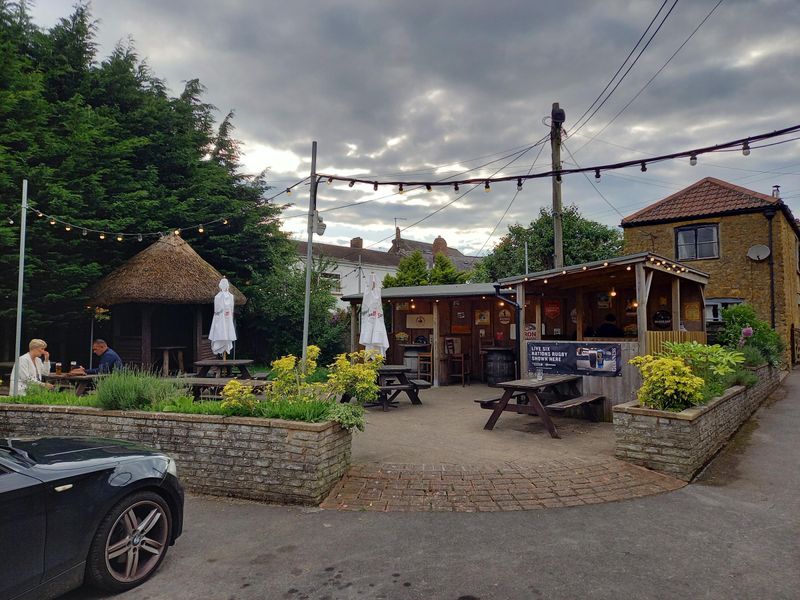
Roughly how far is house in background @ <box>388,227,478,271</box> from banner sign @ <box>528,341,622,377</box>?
3258 centimetres

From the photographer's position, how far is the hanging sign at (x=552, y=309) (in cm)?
1470

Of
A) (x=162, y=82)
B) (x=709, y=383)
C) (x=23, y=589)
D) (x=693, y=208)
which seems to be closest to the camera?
(x=23, y=589)

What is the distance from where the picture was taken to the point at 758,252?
17.0 meters

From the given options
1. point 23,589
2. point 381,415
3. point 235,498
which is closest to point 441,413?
point 381,415

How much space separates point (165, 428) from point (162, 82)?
767 inches

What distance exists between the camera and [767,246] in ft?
55.5

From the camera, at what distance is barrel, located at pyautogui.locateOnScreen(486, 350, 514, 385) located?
13.3 meters

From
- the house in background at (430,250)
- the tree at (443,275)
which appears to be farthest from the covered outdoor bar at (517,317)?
the house in background at (430,250)

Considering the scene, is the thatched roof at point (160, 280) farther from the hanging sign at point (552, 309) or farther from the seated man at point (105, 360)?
the hanging sign at point (552, 309)

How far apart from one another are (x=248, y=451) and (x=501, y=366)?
30.8 feet

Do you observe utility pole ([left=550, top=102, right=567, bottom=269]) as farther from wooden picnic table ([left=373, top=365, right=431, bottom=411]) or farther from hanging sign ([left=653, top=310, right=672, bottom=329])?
wooden picnic table ([left=373, top=365, right=431, bottom=411])

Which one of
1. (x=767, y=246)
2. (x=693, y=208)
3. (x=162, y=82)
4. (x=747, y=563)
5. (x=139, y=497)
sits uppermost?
(x=162, y=82)

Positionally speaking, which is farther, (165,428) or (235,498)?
(165,428)

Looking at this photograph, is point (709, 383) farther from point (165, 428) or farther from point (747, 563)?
point (165, 428)
